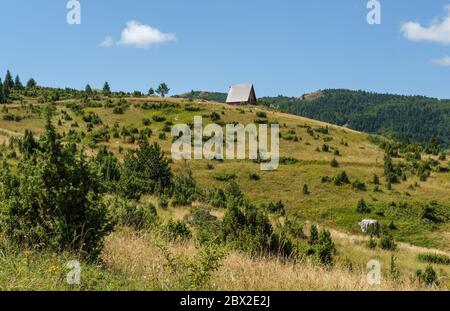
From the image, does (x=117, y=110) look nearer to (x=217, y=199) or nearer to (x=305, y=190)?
(x=305, y=190)

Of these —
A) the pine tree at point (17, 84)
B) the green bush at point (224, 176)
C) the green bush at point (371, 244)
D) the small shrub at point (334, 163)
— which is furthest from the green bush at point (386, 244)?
the pine tree at point (17, 84)

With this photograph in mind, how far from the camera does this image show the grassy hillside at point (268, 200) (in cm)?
590

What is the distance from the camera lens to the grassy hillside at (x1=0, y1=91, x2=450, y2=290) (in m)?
5.90

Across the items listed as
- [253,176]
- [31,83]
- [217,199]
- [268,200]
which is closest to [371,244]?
[217,199]

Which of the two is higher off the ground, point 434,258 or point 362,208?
point 362,208

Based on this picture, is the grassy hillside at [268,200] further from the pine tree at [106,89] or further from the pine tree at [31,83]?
the pine tree at [31,83]

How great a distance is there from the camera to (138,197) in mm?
25109

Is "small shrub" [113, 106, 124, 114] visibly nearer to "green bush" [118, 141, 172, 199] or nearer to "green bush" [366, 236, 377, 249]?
"green bush" [118, 141, 172, 199]

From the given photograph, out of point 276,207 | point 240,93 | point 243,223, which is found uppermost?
point 240,93

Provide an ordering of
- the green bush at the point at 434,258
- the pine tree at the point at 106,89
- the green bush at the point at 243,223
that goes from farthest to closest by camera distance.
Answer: the pine tree at the point at 106,89
the green bush at the point at 434,258
the green bush at the point at 243,223

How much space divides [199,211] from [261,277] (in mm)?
14961

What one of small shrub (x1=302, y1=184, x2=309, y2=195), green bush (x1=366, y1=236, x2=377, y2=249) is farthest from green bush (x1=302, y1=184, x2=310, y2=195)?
green bush (x1=366, y1=236, x2=377, y2=249)

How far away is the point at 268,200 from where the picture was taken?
1501 inches
